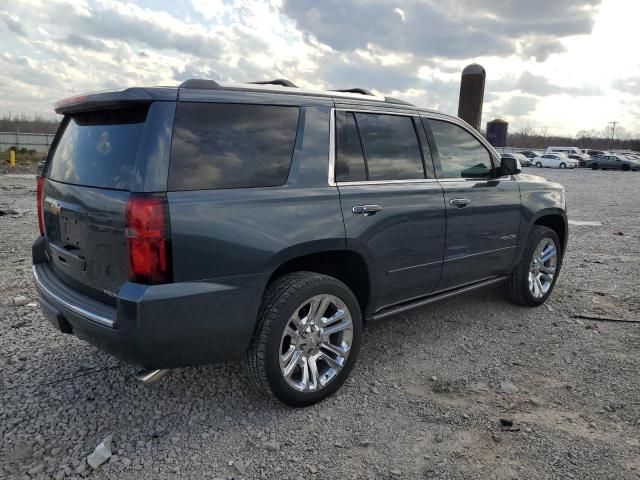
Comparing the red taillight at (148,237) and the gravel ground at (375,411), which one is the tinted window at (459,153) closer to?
the gravel ground at (375,411)

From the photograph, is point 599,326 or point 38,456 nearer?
point 38,456

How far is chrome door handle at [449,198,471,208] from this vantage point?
3.87 meters

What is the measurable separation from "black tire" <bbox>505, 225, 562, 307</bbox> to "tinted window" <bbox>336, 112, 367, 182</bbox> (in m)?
2.25

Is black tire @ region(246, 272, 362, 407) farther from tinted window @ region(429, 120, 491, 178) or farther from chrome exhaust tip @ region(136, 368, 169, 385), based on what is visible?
A: tinted window @ region(429, 120, 491, 178)

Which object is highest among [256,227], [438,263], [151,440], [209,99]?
[209,99]

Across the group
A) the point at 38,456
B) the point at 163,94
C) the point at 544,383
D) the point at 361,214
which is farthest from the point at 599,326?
the point at 38,456

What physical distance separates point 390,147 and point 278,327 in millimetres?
1556

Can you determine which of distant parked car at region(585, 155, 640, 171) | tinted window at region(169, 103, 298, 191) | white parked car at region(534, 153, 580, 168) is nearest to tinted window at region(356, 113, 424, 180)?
tinted window at region(169, 103, 298, 191)

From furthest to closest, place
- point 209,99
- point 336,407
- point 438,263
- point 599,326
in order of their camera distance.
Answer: point 599,326 → point 438,263 → point 336,407 → point 209,99

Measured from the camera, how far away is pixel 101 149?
281 cm

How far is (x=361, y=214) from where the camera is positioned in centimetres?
324

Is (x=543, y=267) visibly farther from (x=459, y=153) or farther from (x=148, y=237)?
(x=148, y=237)

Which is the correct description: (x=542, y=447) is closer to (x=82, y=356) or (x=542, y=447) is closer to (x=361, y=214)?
(x=361, y=214)

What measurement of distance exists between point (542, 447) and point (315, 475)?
4.09 ft
